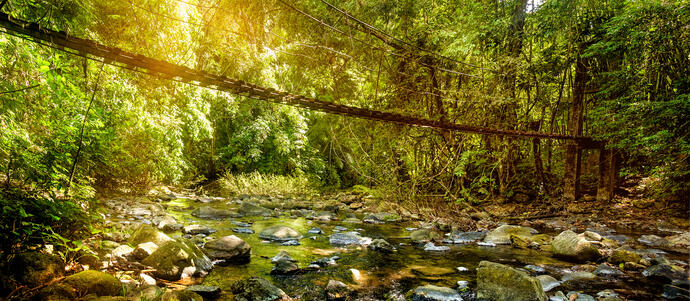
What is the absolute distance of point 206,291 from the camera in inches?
100

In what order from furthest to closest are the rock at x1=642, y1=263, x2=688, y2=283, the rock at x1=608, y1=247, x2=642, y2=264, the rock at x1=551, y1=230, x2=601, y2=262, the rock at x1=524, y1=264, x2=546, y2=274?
the rock at x1=551, y1=230, x2=601, y2=262
the rock at x1=608, y1=247, x2=642, y2=264
the rock at x1=524, y1=264, x2=546, y2=274
the rock at x1=642, y1=263, x2=688, y2=283

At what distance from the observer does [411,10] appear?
4.99 m

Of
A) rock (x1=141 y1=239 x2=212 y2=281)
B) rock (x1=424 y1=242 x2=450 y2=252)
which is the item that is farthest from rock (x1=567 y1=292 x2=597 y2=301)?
rock (x1=141 y1=239 x2=212 y2=281)

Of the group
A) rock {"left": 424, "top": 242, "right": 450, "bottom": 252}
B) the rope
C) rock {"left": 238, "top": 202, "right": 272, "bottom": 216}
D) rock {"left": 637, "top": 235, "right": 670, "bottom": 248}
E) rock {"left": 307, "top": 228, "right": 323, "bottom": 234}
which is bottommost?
rock {"left": 238, "top": 202, "right": 272, "bottom": 216}

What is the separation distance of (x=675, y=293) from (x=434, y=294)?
206 cm

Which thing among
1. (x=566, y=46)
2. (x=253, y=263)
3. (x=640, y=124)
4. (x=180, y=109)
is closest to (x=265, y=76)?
(x=180, y=109)

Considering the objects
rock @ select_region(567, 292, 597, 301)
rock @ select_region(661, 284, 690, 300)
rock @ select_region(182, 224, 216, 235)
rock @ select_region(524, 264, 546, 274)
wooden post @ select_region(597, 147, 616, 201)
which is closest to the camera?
rock @ select_region(567, 292, 597, 301)

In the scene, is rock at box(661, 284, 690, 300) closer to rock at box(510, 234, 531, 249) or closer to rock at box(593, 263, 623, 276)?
rock at box(593, 263, 623, 276)

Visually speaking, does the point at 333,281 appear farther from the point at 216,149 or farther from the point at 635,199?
the point at 216,149

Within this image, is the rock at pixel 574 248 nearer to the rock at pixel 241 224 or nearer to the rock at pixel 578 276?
the rock at pixel 578 276

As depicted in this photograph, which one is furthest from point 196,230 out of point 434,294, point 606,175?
point 606,175

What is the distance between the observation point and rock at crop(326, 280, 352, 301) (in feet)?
8.81

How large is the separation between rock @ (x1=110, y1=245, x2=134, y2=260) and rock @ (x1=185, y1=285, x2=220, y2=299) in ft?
2.61

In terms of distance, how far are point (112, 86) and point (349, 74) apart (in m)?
3.44
